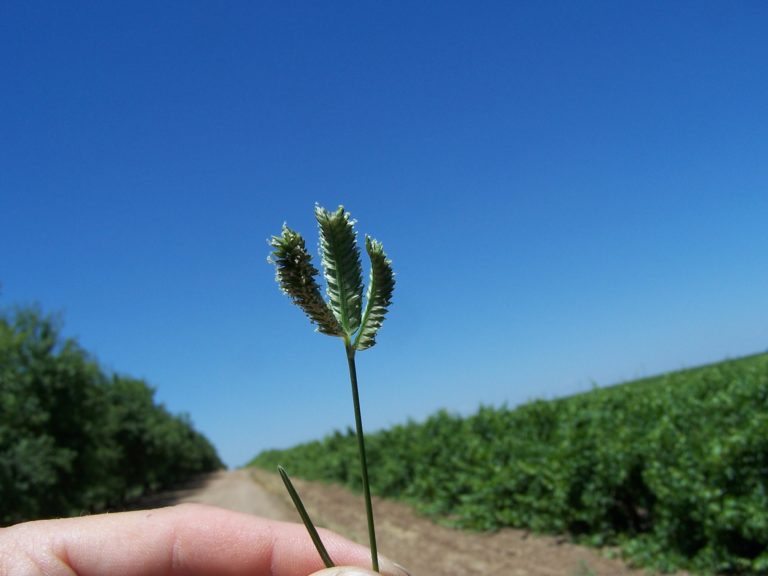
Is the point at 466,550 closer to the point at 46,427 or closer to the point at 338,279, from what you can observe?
the point at 338,279

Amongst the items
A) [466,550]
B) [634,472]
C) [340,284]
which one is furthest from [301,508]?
[466,550]

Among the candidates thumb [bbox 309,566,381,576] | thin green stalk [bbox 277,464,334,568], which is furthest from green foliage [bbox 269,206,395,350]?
thumb [bbox 309,566,381,576]

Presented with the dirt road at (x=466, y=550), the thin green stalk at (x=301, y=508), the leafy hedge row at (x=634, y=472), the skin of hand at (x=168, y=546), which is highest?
the thin green stalk at (x=301, y=508)

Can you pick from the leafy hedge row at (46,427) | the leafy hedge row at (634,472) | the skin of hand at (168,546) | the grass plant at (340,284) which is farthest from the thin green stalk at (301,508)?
the leafy hedge row at (46,427)

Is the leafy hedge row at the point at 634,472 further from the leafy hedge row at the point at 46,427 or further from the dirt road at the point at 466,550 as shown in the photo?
the leafy hedge row at the point at 46,427

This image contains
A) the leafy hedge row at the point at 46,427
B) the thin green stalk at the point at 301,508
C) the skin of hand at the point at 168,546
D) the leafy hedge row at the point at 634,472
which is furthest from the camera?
the leafy hedge row at the point at 46,427

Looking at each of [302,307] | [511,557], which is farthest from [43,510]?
[302,307]
